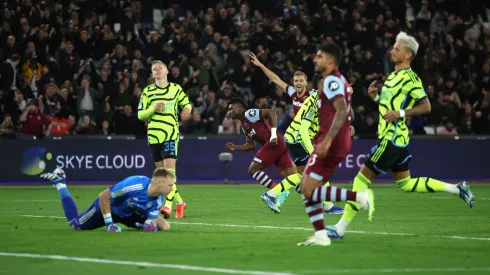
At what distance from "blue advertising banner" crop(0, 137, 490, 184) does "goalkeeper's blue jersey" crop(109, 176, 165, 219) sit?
50.4 feet

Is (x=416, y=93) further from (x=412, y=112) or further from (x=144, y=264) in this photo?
(x=144, y=264)

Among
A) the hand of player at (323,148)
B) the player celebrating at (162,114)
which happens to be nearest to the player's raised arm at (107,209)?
the hand of player at (323,148)

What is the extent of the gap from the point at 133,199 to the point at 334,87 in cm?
305

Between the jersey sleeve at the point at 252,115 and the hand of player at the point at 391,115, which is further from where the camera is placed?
the jersey sleeve at the point at 252,115

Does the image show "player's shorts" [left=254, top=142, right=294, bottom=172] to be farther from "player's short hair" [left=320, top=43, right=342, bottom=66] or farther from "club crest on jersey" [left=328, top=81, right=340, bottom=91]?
"club crest on jersey" [left=328, top=81, right=340, bottom=91]

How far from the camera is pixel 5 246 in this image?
459 inches

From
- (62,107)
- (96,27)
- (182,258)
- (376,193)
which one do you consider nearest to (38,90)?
(62,107)

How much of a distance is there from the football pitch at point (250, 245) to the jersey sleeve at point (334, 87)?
172cm

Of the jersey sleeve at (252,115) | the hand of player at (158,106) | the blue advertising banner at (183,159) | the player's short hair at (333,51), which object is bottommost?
the blue advertising banner at (183,159)

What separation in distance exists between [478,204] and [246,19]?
534 inches

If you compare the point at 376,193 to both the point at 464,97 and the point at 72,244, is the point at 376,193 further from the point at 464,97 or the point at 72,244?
the point at 72,244

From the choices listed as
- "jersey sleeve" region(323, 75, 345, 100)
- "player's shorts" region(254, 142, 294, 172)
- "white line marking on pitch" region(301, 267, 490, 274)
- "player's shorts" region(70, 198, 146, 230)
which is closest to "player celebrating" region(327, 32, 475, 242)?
"jersey sleeve" region(323, 75, 345, 100)

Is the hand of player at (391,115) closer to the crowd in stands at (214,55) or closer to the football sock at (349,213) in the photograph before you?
the football sock at (349,213)

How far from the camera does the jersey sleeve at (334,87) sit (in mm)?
11617
